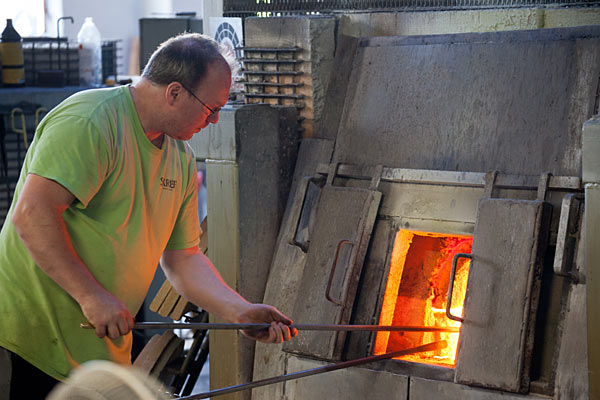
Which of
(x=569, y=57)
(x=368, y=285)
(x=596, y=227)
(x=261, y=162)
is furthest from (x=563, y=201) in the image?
(x=261, y=162)

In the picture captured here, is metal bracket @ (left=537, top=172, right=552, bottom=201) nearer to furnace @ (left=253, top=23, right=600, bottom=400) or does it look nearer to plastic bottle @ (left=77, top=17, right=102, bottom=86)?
furnace @ (left=253, top=23, right=600, bottom=400)

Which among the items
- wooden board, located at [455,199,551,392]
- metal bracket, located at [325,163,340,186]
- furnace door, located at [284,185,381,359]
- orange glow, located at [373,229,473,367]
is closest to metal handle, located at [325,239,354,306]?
furnace door, located at [284,185,381,359]

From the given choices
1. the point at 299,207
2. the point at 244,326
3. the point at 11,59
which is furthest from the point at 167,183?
the point at 11,59

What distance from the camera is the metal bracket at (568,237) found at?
2885 millimetres

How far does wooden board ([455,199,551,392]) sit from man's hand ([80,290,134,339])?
4.29 ft

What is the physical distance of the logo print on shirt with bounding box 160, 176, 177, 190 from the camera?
2568 millimetres

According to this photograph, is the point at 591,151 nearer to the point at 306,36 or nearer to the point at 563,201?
the point at 563,201

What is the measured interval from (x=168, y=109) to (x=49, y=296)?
65 cm

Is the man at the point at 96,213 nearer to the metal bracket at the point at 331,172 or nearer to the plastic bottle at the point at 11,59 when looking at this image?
the metal bracket at the point at 331,172

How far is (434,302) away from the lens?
11.2ft

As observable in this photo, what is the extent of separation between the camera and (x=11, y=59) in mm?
5207

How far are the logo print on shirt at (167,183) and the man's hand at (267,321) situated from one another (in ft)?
1.55

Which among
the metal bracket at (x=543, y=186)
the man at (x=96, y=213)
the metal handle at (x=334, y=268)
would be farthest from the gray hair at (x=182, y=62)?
the metal bracket at (x=543, y=186)

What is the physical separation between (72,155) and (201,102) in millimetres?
448
